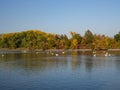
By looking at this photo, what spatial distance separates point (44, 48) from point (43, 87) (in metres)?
64.9

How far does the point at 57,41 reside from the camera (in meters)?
80.5

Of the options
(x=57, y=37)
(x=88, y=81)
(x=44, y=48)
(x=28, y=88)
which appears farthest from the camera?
(x=57, y=37)

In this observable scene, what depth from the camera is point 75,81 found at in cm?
1648

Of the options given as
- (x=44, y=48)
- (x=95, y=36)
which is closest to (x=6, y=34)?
(x=44, y=48)

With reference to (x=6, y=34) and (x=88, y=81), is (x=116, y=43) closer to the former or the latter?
(x=6, y=34)

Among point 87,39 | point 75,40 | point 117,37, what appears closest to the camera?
point 117,37

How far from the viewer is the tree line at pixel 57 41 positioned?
2936 inches

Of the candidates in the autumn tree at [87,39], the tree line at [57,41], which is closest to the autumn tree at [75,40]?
the tree line at [57,41]

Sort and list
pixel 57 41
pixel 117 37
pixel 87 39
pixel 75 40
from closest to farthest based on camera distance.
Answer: pixel 117 37 < pixel 75 40 < pixel 87 39 < pixel 57 41

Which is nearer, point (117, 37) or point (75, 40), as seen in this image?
point (117, 37)

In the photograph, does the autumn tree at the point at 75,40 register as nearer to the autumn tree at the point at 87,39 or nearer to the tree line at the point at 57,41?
the tree line at the point at 57,41

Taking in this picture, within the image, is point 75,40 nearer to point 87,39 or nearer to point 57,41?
point 87,39

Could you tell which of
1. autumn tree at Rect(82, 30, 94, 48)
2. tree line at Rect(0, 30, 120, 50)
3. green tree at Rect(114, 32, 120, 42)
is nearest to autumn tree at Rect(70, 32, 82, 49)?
tree line at Rect(0, 30, 120, 50)

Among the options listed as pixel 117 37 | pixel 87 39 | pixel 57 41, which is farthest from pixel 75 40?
pixel 117 37
